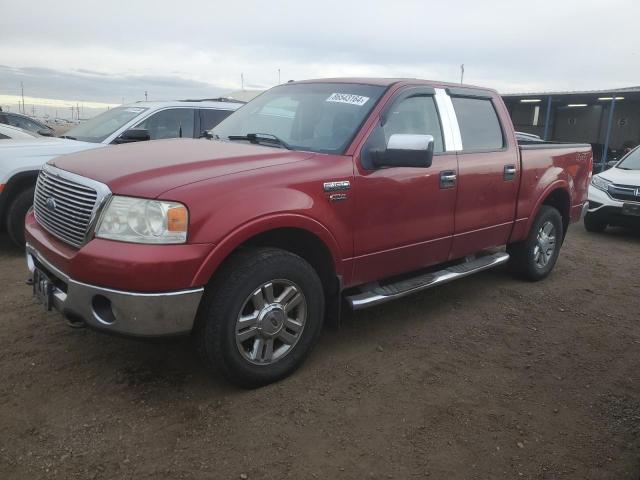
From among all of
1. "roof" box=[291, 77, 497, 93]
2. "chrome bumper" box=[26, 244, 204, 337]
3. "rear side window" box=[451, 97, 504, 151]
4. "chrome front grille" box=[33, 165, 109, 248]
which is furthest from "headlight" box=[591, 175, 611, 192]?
"chrome front grille" box=[33, 165, 109, 248]

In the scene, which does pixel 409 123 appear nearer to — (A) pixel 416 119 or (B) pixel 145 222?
(A) pixel 416 119

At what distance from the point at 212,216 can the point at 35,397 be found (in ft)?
4.75

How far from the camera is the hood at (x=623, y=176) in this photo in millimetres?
8039

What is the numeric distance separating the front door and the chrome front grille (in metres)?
1.55

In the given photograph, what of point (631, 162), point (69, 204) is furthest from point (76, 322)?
point (631, 162)

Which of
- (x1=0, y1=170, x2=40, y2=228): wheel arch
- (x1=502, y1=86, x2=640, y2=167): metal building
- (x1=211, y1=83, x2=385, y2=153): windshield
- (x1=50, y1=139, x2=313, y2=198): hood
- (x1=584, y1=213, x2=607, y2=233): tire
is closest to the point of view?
(x1=50, y1=139, x2=313, y2=198): hood

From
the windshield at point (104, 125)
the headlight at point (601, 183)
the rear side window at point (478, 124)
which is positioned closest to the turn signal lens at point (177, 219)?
the rear side window at point (478, 124)

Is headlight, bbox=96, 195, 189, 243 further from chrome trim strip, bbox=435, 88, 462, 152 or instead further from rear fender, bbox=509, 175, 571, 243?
rear fender, bbox=509, 175, 571, 243

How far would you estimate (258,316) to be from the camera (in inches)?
121

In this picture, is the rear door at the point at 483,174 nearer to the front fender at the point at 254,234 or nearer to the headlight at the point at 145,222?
the front fender at the point at 254,234

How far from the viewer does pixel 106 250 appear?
2.68m

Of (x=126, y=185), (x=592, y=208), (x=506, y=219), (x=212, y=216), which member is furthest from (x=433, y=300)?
(x=592, y=208)

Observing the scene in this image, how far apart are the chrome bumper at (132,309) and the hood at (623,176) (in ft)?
24.6

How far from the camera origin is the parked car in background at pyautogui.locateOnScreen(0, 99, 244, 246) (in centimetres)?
559
